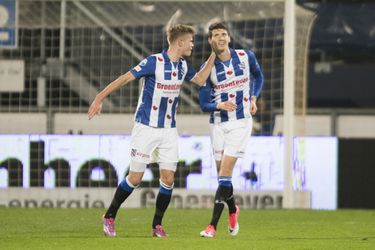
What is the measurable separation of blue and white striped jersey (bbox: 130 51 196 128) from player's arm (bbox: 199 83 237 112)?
0.28 m

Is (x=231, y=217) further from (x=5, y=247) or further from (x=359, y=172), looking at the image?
(x=359, y=172)

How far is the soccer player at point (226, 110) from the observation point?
35.9 feet

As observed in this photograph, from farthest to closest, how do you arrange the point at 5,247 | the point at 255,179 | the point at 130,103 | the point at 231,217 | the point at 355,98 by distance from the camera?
the point at 355,98 → the point at 130,103 → the point at 255,179 → the point at 231,217 → the point at 5,247

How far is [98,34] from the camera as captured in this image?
17.2 meters

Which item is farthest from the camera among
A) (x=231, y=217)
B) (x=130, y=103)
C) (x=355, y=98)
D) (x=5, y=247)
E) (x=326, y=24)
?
(x=355, y=98)

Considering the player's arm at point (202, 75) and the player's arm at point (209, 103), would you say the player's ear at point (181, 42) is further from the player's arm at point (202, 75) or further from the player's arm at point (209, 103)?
the player's arm at point (209, 103)

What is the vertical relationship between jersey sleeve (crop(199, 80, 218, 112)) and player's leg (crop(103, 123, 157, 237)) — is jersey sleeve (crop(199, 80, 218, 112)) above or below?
above

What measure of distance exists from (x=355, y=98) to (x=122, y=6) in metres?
6.09

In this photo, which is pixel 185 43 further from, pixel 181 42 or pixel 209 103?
pixel 209 103

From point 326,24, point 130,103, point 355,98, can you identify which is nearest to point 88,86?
point 130,103

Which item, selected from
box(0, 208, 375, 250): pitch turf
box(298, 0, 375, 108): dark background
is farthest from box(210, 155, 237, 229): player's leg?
box(298, 0, 375, 108): dark background

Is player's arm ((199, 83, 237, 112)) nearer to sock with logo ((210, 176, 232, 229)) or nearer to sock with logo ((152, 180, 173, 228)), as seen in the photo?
sock with logo ((210, 176, 232, 229))

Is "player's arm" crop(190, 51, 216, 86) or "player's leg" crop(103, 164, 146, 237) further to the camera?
"player's arm" crop(190, 51, 216, 86)

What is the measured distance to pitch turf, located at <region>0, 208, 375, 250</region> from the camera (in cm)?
973
